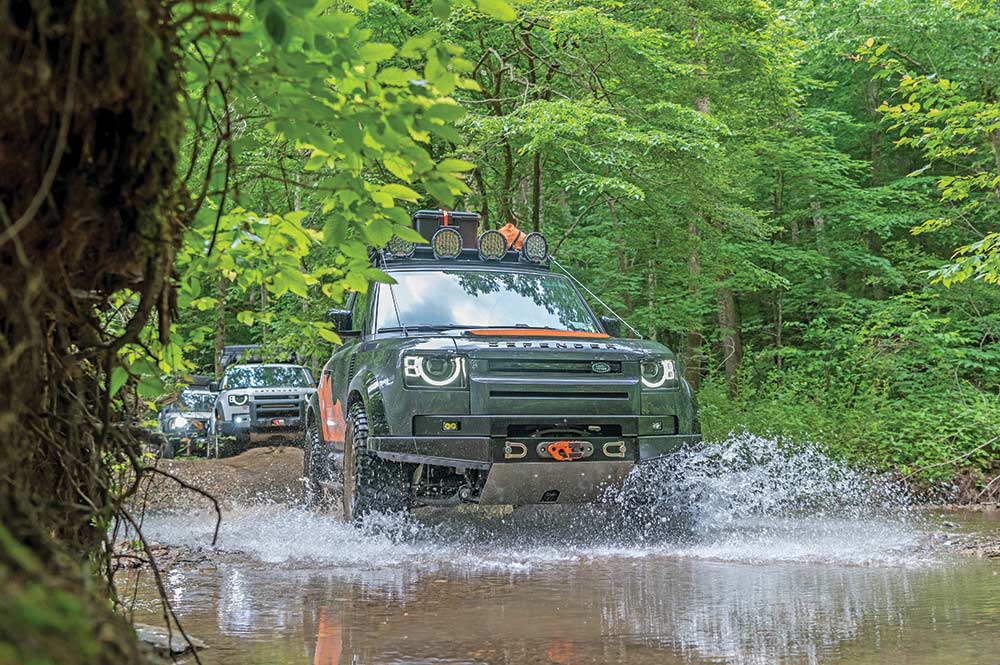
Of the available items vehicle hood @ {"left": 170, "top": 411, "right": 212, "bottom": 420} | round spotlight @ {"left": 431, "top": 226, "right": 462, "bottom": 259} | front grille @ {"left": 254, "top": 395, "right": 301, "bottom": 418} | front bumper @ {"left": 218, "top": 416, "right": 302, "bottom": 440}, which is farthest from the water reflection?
vehicle hood @ {"left": 170, "top": 411, "right": 212, "bottom": 420}

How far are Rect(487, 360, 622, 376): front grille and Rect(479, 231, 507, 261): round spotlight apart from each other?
2117 millimetres

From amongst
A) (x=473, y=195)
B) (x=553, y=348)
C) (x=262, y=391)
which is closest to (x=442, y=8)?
(x=553, y=348)

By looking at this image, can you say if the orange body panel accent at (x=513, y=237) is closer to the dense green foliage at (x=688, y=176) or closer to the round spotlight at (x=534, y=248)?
the round spotlight at (x=534, y=248)

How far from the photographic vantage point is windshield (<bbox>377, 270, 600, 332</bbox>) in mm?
9000

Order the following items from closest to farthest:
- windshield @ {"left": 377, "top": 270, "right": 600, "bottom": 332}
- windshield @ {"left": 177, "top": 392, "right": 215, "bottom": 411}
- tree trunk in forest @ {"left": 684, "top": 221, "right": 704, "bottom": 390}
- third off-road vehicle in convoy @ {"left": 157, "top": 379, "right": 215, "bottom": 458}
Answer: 1. windshield @ {"left": 377, "top": 270, "right": 600, "bottom": 332}
2. tree trunk in forest @ {"left": 684, "top": 221, "right": 704, "bottom": 390}
3. third off-road vehicle in convoy @ {"left": 157, "top": 379, "right": 215, "bottom": 458}
4. windshield @ {"left": 177, "top": 392, "right": 215, "bottom": 411}

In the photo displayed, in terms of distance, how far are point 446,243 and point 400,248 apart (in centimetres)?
48

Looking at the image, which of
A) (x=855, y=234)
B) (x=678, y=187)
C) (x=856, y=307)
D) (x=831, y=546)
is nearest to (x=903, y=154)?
(x=855, y=234)

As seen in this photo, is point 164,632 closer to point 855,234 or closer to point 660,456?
point 660,456

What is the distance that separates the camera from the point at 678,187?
47.0 feet

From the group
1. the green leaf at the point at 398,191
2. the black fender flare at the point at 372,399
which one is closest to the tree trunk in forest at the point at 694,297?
the black fender flare at the point at 372,399

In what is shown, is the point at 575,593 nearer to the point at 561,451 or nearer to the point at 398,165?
the point at 561,451

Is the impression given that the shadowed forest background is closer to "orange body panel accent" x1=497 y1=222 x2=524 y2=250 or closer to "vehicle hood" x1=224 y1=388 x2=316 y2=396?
"orange body panel accent" x1=497 y1=222 x2=524 y2=250

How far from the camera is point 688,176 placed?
14250mm

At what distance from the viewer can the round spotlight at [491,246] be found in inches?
384
